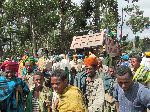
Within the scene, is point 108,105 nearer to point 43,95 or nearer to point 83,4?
point 43,95

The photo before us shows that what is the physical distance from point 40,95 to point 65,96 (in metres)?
3.30

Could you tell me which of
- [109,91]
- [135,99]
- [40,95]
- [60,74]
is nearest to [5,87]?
[40,95]

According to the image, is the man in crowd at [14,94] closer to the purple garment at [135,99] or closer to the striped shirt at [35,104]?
the striped shirt at [35,104]

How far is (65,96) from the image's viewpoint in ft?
17.8

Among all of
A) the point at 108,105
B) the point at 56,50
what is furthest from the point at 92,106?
the point at 56,50

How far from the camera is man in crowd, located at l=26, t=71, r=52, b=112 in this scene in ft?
28.0

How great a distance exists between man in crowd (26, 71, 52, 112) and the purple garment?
2.67m

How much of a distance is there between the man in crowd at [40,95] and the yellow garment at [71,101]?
299 centimetres

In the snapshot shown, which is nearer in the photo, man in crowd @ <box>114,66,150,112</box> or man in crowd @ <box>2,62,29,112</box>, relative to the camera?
man in crowd @ <box>114,66,150,112</box>

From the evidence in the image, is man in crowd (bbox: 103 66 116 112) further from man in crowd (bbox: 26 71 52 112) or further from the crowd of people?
man in crowd (bbox: 26 71 52 112)

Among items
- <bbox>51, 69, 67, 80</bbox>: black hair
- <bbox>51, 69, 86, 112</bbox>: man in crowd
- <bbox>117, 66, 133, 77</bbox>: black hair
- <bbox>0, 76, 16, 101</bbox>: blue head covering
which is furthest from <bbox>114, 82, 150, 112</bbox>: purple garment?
<bbox>0, 76, 16, 101</bbox>: blue head covering

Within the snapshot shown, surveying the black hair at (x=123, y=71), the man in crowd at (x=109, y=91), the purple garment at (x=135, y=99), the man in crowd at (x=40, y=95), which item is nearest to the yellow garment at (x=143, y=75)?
the man in crowd at (x=109, y=91)

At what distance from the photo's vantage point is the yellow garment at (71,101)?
17.5 ft

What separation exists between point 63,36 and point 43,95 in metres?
31.0
